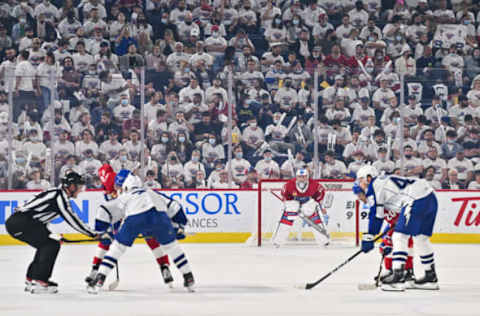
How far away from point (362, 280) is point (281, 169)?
218 inches

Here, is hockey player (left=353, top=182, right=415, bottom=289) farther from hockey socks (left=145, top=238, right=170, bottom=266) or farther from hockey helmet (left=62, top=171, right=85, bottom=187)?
hockey helmet (left=62, top=171, right=85, bottom=187)

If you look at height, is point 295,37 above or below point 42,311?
above

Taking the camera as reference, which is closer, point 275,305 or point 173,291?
point 275,305

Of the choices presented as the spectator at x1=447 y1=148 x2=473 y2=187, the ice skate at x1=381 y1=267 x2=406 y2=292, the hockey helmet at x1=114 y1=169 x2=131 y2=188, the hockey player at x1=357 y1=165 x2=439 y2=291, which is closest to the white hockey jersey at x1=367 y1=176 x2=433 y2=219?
the hockey player at x1=357 y1=165 x2=439 y2=291

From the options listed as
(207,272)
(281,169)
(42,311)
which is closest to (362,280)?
(207,272)

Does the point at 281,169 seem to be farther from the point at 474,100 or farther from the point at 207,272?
the point at 207,272

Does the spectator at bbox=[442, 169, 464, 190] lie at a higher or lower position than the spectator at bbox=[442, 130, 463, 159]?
lower

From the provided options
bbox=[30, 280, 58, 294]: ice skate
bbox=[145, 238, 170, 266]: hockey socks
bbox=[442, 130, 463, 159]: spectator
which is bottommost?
bbox=[30, 280, 58, 294]: ice skate

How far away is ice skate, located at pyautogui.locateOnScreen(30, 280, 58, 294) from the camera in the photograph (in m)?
9.20

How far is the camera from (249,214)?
52.9 ft

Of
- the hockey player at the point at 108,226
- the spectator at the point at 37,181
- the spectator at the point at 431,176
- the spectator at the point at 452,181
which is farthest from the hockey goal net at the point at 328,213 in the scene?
the hockey player at the point at 108,226

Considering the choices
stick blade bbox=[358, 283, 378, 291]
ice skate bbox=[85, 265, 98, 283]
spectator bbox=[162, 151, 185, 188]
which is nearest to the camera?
ice skate bbox=[85, 265, 98, 283]

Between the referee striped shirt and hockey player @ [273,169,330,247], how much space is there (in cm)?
647

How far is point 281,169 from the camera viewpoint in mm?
15883
